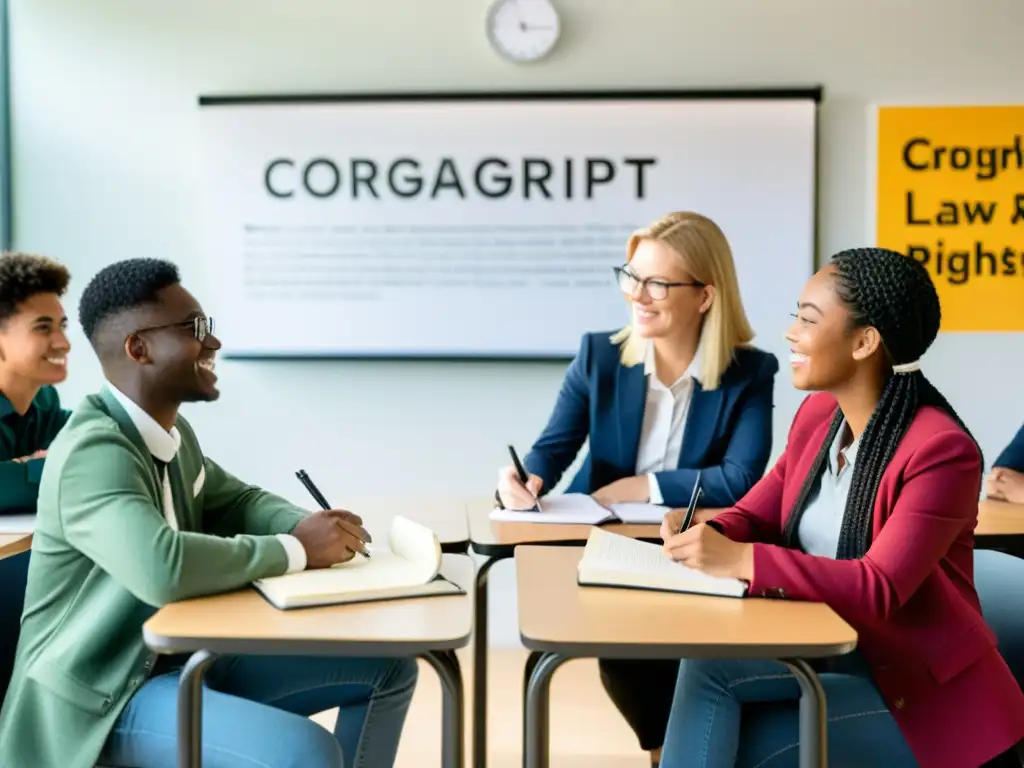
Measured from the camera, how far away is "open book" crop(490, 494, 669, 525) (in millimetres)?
2236

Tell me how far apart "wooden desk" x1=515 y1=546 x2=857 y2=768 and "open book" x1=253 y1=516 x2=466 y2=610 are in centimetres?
15

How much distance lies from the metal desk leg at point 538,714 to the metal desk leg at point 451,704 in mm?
99

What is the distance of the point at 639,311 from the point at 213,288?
183cm

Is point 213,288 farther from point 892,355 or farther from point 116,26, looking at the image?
point 892,355

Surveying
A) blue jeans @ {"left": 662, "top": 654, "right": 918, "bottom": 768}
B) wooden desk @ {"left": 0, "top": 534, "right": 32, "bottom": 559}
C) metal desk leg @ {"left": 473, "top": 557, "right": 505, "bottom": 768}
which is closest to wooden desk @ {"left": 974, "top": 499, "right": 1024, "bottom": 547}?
blue jeans @ {"left": 662, "top": 654, "right": 918, "bottom": 768}

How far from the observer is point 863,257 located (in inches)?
72.5

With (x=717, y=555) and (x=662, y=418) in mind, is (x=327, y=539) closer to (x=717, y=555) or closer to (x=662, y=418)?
(x=717, y=555)

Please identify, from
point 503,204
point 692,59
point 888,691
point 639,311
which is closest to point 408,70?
point 503,204

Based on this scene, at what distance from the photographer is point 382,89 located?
380 cm

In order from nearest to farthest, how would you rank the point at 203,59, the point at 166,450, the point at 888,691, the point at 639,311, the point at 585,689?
the point at 888,691, the point at 166,450, the point at 639,311, the point at 585,689, the point at 203,59

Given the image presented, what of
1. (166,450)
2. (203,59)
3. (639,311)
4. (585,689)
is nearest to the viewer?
A: (166,450)

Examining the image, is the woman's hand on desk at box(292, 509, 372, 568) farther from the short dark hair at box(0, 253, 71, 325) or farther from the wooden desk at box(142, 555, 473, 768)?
the short dark hair at box(0, 253, 71, 325)

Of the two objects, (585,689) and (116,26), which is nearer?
(585,689)

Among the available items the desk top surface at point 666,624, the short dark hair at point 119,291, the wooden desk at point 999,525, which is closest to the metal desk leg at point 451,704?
the desk top surface at point 666,624
